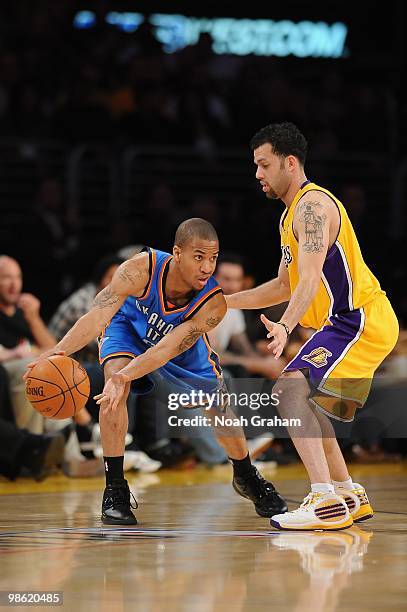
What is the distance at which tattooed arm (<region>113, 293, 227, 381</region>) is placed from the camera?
18.5 ft

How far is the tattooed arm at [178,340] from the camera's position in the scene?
5.63m

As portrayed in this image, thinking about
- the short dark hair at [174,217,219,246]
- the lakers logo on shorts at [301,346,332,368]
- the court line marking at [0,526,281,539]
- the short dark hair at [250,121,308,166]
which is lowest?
the court line marking at [0,526,281,539]

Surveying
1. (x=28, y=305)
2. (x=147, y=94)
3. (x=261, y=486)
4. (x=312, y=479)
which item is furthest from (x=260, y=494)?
(x=147, y=94)

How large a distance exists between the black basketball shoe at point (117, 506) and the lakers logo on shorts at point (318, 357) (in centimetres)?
114

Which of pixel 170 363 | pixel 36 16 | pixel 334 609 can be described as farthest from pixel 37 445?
pixel 36 16

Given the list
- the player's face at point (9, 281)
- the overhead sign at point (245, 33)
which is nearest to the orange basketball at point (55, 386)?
the player's face at point (9, 281)

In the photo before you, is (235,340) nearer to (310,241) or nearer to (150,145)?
(150,145)

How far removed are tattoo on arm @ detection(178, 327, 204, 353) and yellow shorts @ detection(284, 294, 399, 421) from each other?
0.49m

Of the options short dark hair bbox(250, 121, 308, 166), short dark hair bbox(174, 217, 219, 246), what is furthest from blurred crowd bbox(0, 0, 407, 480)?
short dark hair bbox(250, 121, 308, 166)

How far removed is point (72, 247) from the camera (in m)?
10.7

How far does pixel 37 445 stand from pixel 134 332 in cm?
194

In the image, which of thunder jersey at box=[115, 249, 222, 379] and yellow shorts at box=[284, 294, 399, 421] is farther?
thunder jersey at box=[115, 249, 222, 379]

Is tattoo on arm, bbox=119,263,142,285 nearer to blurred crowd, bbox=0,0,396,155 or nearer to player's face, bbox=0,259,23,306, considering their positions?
player's face, bbox=0,259,23,306

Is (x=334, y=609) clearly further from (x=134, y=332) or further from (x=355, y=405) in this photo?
(x=134, y=332)
